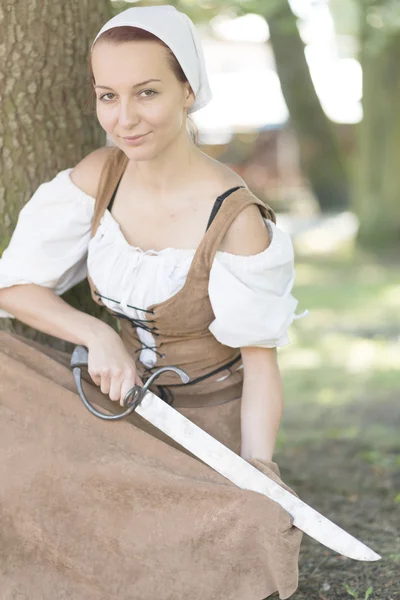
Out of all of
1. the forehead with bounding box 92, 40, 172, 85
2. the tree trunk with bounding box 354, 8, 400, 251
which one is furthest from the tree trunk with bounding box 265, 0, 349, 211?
the forehead with bounding box 92, 40, 172, 85

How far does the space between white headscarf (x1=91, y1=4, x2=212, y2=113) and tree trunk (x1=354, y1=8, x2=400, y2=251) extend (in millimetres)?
8935

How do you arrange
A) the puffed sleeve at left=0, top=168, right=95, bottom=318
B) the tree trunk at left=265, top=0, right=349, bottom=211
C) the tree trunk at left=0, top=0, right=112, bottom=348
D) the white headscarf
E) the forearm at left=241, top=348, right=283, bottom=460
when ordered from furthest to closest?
the tree trunk at left=265, top=0, right=349, bottom=211, the tree trunk at left=0, top=0, right=112, bottom=348, the puffed sleeve at left=0, top=168, right=95, bottom=318, the forearm at left=241, top=348, right=283, bottom=460, the white headscarf

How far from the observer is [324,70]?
1997 cm

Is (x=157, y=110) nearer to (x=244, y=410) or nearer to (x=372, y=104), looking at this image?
(x=244, y=410)

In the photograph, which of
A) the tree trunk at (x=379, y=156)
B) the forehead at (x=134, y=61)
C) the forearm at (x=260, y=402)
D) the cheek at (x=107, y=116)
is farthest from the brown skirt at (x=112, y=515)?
the tree trunk at (x=379, y=156)

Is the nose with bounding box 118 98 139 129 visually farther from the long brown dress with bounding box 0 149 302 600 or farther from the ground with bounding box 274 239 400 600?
the ground with bounding box 274 239 400 600

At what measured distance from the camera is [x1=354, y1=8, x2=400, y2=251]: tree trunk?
1099 cm

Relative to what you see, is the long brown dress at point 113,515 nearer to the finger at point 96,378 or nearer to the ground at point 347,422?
the finger at point 96,378

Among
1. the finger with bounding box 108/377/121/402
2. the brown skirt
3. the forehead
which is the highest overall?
the forehead

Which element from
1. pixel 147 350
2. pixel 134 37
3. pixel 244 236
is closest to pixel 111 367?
pixel 147 350

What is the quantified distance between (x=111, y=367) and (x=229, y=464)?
0.39m

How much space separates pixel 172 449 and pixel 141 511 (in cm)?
17

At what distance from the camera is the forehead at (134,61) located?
221cm

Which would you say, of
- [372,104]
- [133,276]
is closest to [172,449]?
[133,276]
